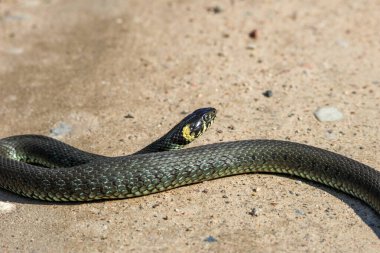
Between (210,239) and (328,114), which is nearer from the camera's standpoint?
(210,239)

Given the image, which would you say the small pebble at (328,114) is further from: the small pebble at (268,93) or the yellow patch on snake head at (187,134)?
the yellow patch on snake head at (187,134)

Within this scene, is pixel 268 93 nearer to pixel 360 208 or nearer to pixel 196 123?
pixel 196 123

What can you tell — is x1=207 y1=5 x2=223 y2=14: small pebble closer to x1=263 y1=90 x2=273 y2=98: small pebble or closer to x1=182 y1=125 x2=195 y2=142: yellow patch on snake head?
x1=263 y1=90 x2=273 y2=98: small pebble

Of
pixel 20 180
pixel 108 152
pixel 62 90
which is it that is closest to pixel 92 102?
pixel 62 90

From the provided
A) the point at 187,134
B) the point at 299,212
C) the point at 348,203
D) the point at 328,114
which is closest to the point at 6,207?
the point at 187,134

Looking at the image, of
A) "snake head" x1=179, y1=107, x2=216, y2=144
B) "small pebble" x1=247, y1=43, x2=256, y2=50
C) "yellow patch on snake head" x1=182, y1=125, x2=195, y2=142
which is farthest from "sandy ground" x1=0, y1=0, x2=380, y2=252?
"yellow patch on snake head" x1=182, y1=125, x2=195, y2=142

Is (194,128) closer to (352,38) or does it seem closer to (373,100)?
(373,100)
